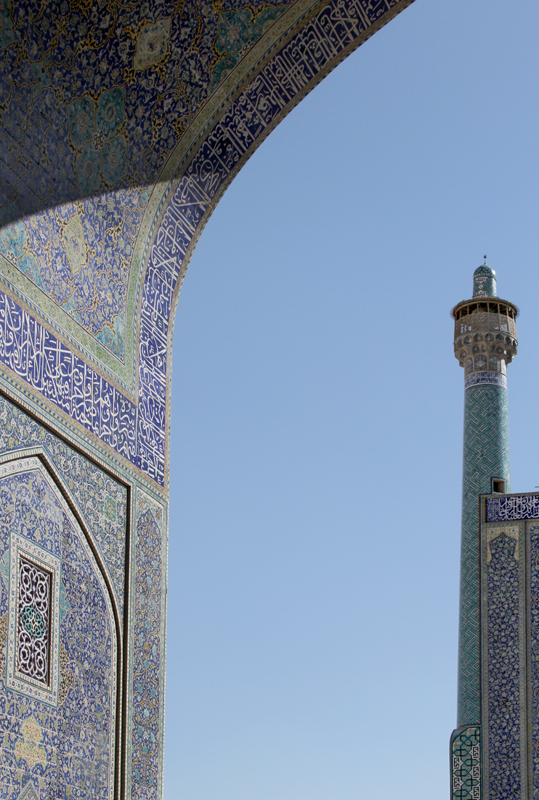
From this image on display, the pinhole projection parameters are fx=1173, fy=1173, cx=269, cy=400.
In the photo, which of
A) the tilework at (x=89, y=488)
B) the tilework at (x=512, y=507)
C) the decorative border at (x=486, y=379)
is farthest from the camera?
the decorative border at (x=486, y=379)

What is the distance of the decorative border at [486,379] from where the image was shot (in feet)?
40.5

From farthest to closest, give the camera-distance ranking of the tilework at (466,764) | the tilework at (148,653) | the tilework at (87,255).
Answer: the tilework at (466,764) → the tilework at (148,653) → the tilework at (87,255)

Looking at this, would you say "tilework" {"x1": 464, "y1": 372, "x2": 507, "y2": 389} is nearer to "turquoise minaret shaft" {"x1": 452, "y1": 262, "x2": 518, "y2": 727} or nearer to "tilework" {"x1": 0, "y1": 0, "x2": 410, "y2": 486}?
"turquoise minaret shaft" {"x1": 452, "y1": 262, "x2": 518, "y2": 727}

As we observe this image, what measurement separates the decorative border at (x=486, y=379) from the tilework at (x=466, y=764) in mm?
5096

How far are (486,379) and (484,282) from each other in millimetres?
1224

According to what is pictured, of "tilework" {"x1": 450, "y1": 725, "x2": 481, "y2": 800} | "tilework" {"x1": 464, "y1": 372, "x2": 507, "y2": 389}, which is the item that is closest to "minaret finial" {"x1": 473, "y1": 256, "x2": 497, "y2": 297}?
"tilework" {"x1": 464, "y1": 372, "x2": 507, "y2": 389}

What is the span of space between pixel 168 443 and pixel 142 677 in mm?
744

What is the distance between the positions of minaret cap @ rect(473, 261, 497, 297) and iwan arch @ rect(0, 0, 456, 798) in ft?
30.9

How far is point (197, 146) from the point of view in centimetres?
364

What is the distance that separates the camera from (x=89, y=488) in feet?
10.3

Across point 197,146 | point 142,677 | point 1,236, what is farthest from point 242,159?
point 142,677

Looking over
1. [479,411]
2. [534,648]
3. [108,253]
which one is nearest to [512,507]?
[534,648]

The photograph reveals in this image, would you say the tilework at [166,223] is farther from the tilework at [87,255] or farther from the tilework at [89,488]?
the tilework at [89,488]

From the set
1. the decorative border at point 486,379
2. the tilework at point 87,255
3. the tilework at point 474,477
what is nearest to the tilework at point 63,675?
the tilework at point 87,255
